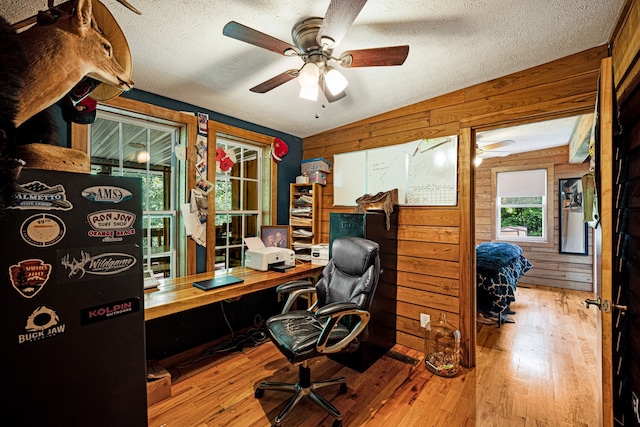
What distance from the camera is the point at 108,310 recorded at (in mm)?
1027

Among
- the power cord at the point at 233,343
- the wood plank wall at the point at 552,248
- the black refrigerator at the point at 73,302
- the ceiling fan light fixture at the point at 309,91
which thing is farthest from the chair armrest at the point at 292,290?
the wood plank wall at the point at 552,248

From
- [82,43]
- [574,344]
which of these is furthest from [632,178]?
[82,43]

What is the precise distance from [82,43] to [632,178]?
2558 millimetres

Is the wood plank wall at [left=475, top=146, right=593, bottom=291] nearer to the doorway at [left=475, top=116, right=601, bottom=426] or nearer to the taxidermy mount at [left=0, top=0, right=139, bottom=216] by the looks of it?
the doorway at [left=475, top=116, right=601, bottom=426]

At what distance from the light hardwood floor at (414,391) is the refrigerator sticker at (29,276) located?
1369 millimetres

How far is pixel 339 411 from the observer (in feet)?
6.03

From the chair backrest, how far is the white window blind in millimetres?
4632

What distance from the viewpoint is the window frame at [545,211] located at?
496cm

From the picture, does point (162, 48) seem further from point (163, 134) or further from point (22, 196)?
point (22, 196)

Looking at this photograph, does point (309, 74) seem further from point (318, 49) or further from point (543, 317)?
point (543, 317)

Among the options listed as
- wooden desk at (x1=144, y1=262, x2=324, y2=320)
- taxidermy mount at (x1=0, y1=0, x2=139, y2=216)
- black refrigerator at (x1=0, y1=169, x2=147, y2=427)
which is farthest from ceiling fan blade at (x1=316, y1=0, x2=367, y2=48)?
wooden desk at (x1=144, y1=262, x2=324, y2=320)

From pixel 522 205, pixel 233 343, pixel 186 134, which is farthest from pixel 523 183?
pixel 186 134

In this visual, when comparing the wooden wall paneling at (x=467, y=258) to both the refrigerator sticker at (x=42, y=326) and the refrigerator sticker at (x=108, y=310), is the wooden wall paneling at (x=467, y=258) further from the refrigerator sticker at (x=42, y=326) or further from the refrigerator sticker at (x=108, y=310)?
the refrigerator sticker at (x=42, y=326)

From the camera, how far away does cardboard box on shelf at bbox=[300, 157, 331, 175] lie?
3303 millimetres
